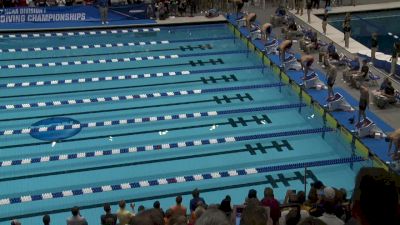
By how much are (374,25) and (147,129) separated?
9.29 metres

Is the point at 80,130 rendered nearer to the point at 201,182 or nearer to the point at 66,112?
the point at 66,112

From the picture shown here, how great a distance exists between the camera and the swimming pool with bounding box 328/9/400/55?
15383mm

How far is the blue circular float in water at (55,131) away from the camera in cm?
986

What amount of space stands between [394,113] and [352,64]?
66.9 inches

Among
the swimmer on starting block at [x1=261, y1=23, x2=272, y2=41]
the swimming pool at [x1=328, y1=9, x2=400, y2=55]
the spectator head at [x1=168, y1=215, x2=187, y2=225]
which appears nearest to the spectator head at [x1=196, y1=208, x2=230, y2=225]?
the spectator head at [x1=168, y1=215, x2=187, y2=225]

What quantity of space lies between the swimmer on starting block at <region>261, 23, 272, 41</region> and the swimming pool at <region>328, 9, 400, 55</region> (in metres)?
2.85

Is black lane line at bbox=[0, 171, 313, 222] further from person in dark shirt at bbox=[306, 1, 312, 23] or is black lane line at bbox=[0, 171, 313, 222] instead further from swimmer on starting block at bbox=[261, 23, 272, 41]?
person in dark shirt at bbox=[306, 1, 312, 23]

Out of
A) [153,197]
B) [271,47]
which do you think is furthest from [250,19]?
[153,197]

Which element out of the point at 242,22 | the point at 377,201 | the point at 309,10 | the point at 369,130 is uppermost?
the point at 377,201

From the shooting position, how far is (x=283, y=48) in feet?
39.4

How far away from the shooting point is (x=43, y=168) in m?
8.84

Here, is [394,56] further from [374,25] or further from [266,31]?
[374,25]

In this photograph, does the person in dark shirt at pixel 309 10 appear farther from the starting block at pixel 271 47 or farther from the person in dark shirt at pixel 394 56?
the person in dark shirt at pixel 394 56

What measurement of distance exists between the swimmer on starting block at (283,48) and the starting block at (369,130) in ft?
10.9
